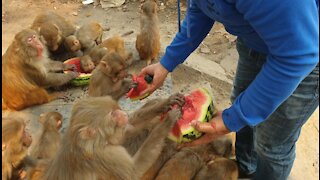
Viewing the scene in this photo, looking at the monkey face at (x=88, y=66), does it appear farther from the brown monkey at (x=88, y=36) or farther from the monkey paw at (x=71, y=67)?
the brown monkey at (x=88, y=36)

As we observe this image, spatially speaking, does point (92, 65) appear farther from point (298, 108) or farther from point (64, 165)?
point (298, 108)

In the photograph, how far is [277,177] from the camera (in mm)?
3896

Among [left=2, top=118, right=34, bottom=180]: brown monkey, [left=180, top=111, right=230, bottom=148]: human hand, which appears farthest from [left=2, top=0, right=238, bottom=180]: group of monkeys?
[left=180, top=111, right=230, bottom=148]: human hand

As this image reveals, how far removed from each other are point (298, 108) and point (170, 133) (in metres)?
1.27

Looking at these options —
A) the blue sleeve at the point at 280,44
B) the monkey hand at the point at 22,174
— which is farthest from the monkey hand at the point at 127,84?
the blue sleeve at the point at 280,44

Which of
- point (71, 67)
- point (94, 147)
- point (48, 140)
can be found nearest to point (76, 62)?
point (71, 67)

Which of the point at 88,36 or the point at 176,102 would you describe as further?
the point at 88,36

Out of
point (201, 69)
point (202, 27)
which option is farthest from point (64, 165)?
point (201, 69)

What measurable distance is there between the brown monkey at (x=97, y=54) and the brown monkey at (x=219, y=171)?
2505 millimetres

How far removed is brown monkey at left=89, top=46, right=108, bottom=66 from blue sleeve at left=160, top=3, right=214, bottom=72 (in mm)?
2287

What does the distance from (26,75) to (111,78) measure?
1.53 m

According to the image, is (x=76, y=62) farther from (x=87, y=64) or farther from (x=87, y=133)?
(x=87, y=133)

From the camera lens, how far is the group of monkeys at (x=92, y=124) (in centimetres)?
352

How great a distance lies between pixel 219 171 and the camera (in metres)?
4.48
